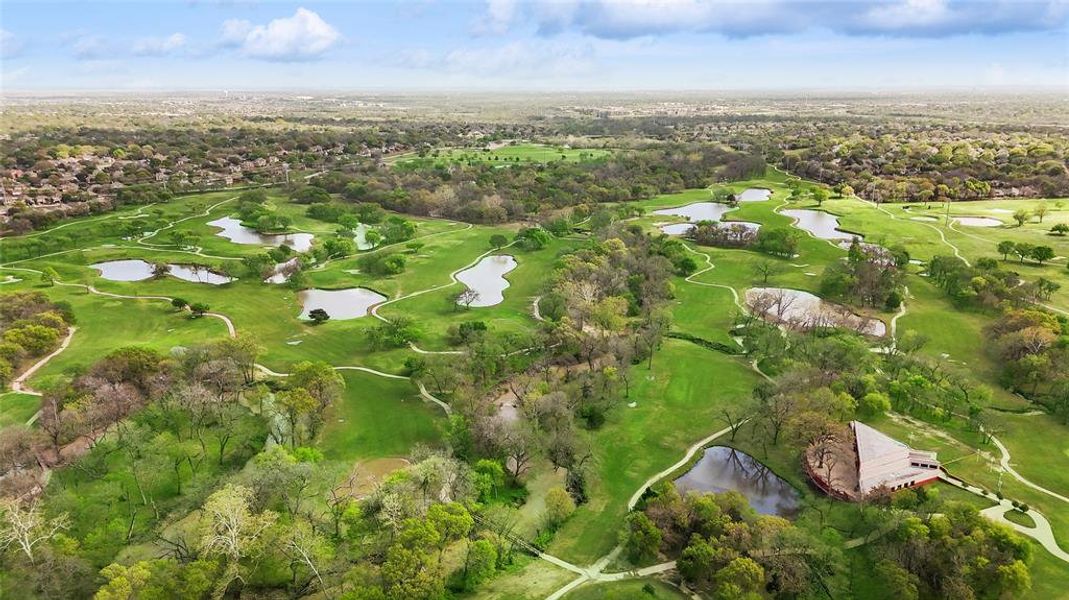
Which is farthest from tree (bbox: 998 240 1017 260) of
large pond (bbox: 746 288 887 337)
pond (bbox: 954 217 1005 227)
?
large pond (bbox: 746 288 887 337)

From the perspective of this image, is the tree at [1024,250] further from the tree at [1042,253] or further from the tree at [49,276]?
the tree at [49,276]

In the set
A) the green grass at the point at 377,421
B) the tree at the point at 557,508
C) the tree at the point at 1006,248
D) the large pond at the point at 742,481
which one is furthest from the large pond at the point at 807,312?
the green grass at the point at 377,421

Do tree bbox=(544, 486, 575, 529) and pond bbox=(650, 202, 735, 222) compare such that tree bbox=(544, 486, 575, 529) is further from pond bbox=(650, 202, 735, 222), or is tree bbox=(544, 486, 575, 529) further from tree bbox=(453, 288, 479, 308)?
pond bbox=(650, 202, 735, 222)

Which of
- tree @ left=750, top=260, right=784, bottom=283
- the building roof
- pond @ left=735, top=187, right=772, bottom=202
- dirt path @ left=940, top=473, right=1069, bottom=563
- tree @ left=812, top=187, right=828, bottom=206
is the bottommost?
dirt path @ left=940, top=473, right=1069, bottom=563

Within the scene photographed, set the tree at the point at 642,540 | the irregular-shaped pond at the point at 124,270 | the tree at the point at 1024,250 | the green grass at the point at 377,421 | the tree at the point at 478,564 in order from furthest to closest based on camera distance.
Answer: the irregular-shaped pond at the point at 124,270
the tree at the point at 1024,250
the green grass at the point at 377,421
the tree at the point at 642,540
the tree at the point at 478,564

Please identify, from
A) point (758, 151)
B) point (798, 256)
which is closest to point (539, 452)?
point (798, 256)
